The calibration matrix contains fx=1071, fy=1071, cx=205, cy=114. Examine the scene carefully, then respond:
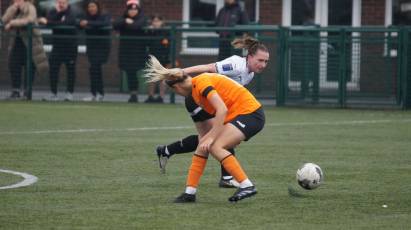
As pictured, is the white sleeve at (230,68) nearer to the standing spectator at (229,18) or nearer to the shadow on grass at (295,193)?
the shadow on grass at (295,193)

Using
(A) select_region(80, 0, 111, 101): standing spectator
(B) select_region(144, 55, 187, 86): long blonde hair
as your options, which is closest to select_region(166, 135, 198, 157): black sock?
(B) select_region(144, 55, 187, 86): long blonde hair

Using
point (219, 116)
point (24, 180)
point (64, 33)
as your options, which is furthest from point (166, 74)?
point (64, 33)

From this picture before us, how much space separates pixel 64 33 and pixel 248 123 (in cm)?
1333

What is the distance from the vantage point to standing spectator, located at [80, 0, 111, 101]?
2153 centimetres

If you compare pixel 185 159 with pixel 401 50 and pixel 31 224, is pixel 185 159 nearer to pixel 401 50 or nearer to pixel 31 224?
pixel 31 224

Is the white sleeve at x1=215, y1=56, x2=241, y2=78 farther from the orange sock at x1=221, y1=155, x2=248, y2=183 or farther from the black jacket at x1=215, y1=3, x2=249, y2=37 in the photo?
the black jacket at x1=215, y1=3, x2=249, y2=37

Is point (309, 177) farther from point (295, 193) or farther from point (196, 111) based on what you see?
point (196, 111)

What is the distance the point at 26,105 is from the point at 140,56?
Result: 101 inches

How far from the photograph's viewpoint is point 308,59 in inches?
817

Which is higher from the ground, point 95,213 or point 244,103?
point 244,103

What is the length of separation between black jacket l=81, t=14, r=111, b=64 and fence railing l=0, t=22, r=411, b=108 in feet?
0.08

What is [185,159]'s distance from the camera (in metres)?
12.4

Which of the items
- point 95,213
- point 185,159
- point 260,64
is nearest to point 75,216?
point 95,213

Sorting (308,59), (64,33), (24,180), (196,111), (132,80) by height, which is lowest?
(24,180)
